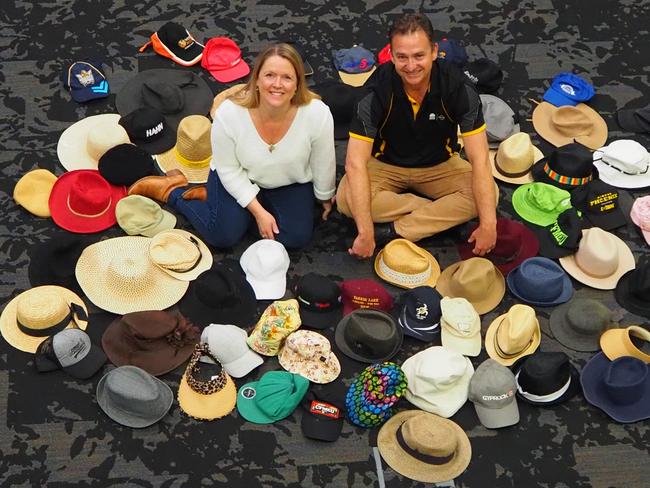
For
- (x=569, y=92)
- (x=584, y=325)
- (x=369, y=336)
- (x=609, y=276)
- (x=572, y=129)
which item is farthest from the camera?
(x=569, y=92)

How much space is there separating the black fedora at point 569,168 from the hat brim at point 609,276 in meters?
0.33

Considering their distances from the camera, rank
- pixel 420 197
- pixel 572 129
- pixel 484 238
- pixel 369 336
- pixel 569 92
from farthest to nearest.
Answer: pixel 569 92 < pixel 572 129 < pixel 420 197 < pixel 484 238 < pixel 369 336

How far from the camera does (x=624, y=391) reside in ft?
9.79

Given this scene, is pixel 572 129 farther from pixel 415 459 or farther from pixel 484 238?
pixel 415 459

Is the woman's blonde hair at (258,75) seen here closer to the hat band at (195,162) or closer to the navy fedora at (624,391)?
the hat band at (195,162)

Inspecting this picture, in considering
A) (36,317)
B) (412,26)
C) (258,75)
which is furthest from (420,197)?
(36,317)

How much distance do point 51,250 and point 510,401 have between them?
6.45ft

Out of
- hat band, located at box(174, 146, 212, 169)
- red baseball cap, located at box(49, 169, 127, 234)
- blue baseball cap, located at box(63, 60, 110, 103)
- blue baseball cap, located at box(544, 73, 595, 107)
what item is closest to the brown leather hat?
red baseball cap, located at box(49, 169, 127, 234)

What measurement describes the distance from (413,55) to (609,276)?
1.33m

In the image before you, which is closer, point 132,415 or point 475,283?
point 132,415

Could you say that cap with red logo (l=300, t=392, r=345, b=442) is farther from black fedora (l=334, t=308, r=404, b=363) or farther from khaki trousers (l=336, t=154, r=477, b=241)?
khaki trousers (l=336, t=154, r=477, b=241)

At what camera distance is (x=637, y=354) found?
3.11 meters

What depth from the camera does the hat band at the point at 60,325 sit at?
10.3 ft

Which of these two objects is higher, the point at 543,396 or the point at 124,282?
the point at 124,282
